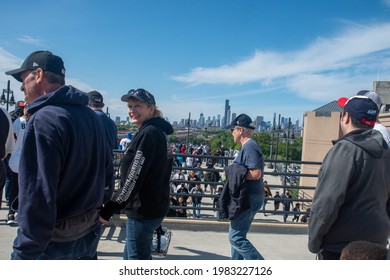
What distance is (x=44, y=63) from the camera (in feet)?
6.66

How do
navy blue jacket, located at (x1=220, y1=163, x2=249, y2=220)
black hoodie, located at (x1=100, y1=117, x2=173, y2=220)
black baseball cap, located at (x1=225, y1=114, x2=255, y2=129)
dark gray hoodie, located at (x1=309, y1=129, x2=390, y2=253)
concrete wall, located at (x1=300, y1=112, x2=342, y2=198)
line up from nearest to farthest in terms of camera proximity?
dark gray hoodie, located at (x1=309, y1=129, x2=390, y2=253) < black hoodie, located at (x1=100, y1=117, x2=173, y2=220) < navy blue jacket, located at (x1=220, y1=163, x2=249, y2=220) < black baseball cap, located at (x1=225, y1=114, x2=255, y2=129) < concrete wall, located at (x1=300, y1=112, x2=342, y2=198)

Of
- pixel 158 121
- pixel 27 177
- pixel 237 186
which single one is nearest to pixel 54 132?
pixel 27 177

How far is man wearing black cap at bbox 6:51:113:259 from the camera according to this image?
1726mm

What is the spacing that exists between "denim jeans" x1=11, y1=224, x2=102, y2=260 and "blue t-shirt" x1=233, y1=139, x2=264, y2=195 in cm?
184

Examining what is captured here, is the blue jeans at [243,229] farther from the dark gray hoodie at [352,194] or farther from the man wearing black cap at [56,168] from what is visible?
the man wearing black cap at [56,168]

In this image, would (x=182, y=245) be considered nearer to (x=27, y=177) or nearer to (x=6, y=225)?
(x=6, y=225)

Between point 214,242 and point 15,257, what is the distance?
11.3 ft

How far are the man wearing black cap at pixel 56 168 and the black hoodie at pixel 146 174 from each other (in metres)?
0.47

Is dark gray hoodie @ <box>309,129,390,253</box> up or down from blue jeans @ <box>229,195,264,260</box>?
up

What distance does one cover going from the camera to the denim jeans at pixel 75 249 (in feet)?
6.34

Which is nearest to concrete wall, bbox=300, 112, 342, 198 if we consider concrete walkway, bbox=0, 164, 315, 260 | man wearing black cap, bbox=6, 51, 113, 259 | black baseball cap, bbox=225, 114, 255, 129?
concrete walkway, bbox=0, 164, 315, 260

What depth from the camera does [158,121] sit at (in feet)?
9.70

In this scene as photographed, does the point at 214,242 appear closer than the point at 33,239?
No

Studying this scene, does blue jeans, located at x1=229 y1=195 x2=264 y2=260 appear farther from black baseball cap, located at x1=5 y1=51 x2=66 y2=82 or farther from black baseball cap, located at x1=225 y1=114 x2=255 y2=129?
black baseball cap, located at x1=5 y1=51 x2=66 y2=82
